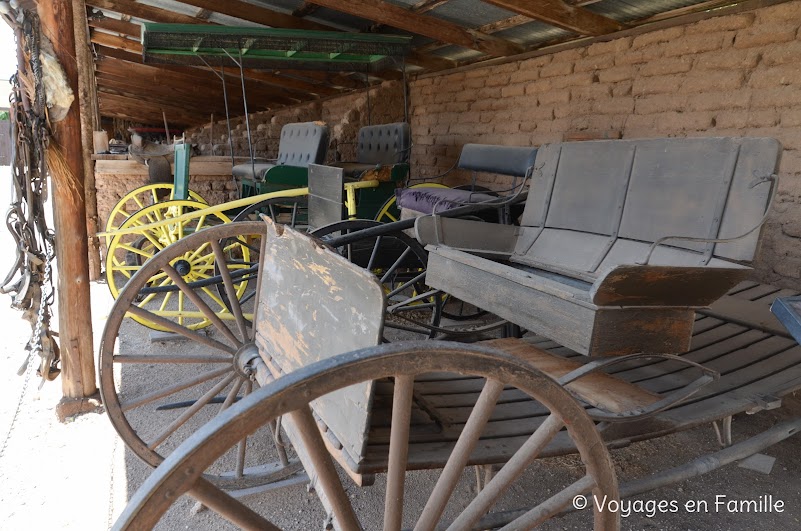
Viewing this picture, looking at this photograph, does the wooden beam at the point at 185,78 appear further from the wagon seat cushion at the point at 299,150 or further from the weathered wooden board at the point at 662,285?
the weathered wooden board at the point at 662,285

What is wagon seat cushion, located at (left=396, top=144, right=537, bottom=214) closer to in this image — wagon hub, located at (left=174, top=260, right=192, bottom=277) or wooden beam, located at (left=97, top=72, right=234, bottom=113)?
wagon hub, located at (left=174, top=260, right=192, bottom=277)

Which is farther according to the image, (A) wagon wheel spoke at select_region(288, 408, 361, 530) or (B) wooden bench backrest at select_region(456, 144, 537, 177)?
(B) wooden bench backrest at select_region(456, 144, 537, 177)

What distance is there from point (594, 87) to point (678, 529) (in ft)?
11.9

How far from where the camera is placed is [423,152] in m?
7.07

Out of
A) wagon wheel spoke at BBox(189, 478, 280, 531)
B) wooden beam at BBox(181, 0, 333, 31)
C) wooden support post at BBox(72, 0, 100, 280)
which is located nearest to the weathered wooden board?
wagon wheel spoke at BBox(189, 478, 280, 531)

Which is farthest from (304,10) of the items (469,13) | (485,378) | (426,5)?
(485,378)

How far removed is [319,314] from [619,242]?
1.71 meters

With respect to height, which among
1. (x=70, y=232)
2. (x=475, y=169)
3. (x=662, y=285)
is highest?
(x=475, y=169)

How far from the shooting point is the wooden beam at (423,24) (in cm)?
472

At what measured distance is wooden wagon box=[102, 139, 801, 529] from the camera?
3.53 ft

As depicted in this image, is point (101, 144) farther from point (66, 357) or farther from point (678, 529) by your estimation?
point (678, 529)

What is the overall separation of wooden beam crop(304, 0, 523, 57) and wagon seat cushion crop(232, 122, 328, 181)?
1.07 metres

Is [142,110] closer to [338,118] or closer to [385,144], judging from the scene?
[338,118]

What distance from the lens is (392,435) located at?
119cm
